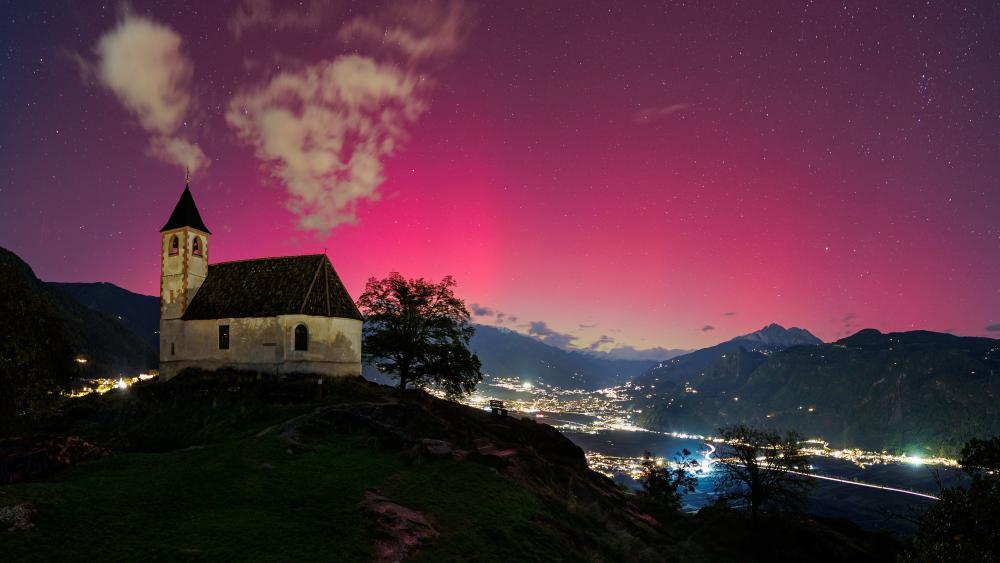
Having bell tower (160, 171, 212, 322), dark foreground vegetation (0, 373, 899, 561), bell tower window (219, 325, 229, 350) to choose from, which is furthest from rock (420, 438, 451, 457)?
bell tower (160, 171, 212, 322)

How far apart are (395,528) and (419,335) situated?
31231mm

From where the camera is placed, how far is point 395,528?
624 inches

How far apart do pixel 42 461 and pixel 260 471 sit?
7024 millimetres

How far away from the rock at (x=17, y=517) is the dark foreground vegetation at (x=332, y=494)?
4 cm

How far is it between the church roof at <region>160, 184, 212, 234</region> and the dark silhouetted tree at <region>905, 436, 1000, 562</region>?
5435 centimetres

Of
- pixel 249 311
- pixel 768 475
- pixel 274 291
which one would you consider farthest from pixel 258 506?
pixel 768 475

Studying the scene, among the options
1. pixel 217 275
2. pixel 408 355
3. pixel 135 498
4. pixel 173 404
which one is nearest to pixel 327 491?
pixel 135 498

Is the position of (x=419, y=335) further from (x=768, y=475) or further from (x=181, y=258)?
(x=768, y=475)

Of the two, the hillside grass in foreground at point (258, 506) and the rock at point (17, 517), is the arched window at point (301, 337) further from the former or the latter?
the rock at point (17, 517)

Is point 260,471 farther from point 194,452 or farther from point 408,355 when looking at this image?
point 408,355

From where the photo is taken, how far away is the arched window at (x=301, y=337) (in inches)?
1660

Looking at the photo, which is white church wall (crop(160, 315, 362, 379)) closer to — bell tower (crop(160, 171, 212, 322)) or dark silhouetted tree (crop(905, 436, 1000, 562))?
bell tower (crop(160, 171, 212, 322))

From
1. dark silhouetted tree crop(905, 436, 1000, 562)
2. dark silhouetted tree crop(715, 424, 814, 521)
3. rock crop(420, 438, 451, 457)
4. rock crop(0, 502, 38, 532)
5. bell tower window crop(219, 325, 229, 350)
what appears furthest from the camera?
bell tower window crop(219, 325, 229, 350)

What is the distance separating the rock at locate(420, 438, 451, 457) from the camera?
2423 centimetres
